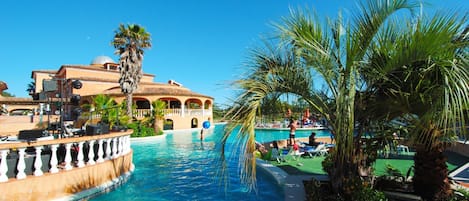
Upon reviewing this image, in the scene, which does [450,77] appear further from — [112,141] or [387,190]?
[112,141]

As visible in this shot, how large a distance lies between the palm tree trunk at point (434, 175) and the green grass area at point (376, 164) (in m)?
4.02

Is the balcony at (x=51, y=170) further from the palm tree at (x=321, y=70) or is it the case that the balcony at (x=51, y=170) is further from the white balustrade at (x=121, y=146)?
the palm tree at (x=321, y=70)

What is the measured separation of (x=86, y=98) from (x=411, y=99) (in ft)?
129

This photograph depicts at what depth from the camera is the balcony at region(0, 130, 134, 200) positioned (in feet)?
18.2

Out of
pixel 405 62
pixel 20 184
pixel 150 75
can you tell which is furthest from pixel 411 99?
pixel 150 75

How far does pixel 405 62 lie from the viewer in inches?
143

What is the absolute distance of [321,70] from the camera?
4254 mm

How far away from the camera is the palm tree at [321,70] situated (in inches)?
155

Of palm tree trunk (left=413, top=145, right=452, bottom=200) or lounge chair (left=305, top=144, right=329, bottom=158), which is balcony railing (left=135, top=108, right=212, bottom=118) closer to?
lounge chair (left=305, top=144, right=329, bottom=158)

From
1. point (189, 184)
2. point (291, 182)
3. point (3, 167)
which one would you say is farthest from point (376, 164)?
point (3, 167)

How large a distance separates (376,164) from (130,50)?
22230 millimetres

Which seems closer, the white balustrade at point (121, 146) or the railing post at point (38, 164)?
the railing post at point (38, 164)

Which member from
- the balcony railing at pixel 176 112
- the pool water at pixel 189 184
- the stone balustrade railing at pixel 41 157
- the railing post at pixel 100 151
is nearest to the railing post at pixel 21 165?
the stone balustrade railing at pixel 41 157

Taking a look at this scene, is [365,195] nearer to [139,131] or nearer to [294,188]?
[294,188]
